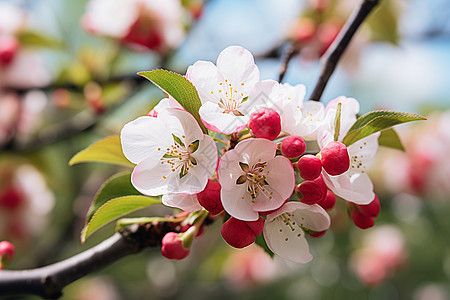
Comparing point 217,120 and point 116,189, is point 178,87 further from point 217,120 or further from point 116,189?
point 116,189

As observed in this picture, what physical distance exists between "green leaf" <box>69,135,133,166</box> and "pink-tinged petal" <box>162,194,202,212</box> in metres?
0.20

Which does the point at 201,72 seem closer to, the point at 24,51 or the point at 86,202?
the point at 24,51

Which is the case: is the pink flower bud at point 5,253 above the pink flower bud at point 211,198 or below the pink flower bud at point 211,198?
below

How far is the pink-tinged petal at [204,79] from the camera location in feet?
1.95

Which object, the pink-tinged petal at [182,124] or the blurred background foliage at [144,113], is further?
the blurred background foliage at [144,113]

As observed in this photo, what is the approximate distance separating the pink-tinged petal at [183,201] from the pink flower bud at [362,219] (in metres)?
0.28

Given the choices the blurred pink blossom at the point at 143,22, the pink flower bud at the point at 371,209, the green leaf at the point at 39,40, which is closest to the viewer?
the pink flower bud at the point at 371,209

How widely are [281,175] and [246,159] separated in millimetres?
56

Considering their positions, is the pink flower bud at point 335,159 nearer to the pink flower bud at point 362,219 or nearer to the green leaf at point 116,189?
the pink flower bud at point 362,219

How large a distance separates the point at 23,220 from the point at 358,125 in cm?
197

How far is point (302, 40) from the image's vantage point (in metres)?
1.77

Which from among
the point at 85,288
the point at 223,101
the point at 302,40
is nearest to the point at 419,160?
the point at 302,40

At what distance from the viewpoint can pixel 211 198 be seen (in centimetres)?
55

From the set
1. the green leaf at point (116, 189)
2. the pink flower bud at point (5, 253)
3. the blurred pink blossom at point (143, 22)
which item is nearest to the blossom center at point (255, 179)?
the green leaf at point (116, 189)
